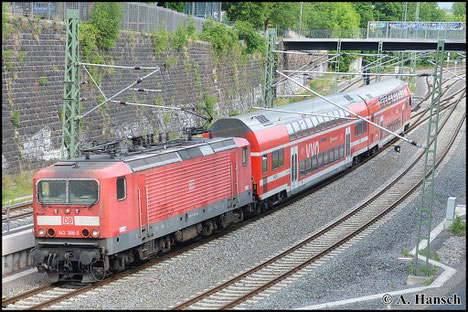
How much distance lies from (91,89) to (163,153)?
1664 centimetres

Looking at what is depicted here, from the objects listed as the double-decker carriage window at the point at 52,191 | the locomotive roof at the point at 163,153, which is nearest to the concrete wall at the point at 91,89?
the locomotive roof at the point at 163,153

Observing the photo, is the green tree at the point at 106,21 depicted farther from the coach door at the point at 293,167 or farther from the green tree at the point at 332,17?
the green tree at the point at 332,17

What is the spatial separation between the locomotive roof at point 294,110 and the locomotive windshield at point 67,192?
877 centimetres

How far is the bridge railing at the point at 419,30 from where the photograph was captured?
55500 mm

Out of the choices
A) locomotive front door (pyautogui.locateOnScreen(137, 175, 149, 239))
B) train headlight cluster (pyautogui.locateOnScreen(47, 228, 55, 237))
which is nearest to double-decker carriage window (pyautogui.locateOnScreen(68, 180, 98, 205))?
train headlight cluster (pyautogui.locateOnScreen(47, 228, 55, 237))

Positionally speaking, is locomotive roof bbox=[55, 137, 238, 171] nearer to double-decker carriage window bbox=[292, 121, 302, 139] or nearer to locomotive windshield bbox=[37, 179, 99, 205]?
locomotive windshield bbox=[37, 179, 99, 205]

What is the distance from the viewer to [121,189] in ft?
58.9

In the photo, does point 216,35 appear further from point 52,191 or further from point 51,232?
point 51,232

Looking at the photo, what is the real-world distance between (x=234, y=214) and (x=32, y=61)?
41.4ft

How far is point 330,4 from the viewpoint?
9956 cm

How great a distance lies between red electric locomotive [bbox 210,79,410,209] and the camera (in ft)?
84.3

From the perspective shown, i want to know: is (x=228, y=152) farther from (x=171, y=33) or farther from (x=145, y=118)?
(x=171, y=33)

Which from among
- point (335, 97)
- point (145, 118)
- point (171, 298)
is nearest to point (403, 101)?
point (335, 97)

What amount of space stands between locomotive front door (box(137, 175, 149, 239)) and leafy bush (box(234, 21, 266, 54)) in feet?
134
